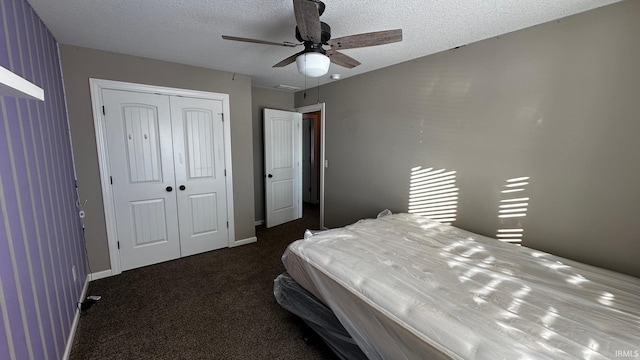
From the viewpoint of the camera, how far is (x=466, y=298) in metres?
1.22

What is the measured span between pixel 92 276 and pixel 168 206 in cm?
98

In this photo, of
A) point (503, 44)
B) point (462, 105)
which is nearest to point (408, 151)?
point (462, 105)

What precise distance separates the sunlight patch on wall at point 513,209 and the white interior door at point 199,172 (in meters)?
3.15

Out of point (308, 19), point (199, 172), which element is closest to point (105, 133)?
point (199, 172)

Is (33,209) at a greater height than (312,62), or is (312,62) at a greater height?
(312,62)

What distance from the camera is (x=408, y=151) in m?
2.83

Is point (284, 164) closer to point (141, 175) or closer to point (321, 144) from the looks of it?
point (321, 144)

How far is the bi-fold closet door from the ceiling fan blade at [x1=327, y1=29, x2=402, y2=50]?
2.10 meters

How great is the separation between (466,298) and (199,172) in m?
3.06

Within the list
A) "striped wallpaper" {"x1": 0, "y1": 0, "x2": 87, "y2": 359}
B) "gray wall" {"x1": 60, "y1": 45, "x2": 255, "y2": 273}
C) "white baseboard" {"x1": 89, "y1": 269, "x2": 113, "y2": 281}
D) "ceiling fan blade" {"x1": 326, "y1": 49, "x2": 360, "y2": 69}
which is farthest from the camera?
"white baseboard" {"x1": 89, "y1": 269, "x2": 113, "y2": 281}

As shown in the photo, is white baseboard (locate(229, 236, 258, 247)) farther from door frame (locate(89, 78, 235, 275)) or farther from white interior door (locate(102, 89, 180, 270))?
door frame (locate(89, 78, 235, 275))

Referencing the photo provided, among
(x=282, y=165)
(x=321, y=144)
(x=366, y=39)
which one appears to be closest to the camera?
(x=366, y=39)

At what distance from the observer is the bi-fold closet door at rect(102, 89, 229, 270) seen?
2.68 metres

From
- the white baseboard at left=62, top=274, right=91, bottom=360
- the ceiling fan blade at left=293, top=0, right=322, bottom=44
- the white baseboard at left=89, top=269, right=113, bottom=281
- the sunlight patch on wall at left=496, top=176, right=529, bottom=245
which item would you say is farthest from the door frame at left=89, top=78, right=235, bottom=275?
the sunlight patch on wall at left=496, top=176, right=529, bottom=245
